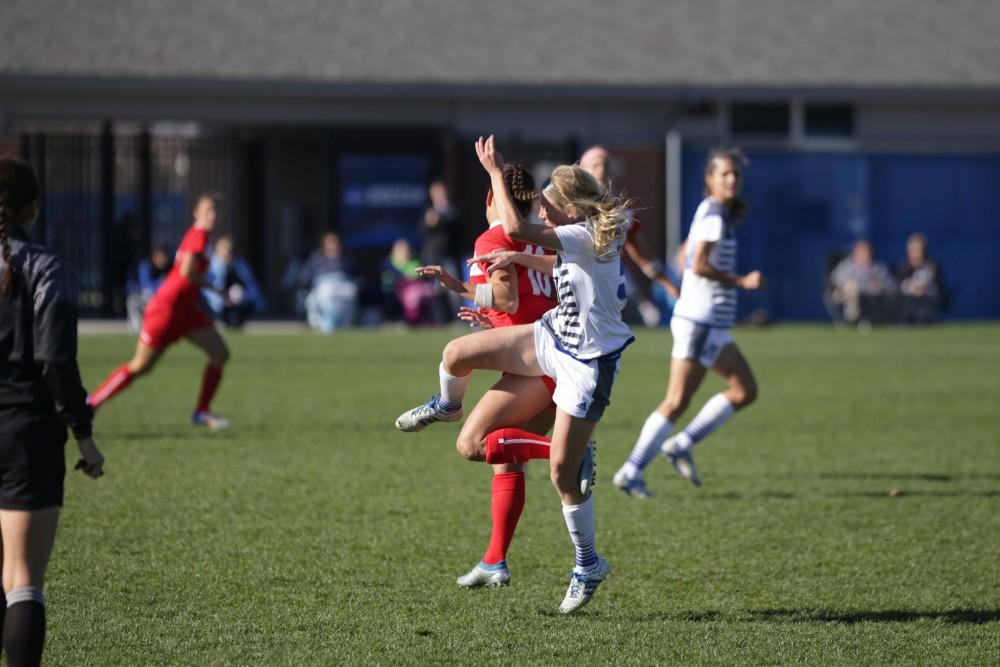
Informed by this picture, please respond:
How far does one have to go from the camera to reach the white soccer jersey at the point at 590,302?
18.8 feet

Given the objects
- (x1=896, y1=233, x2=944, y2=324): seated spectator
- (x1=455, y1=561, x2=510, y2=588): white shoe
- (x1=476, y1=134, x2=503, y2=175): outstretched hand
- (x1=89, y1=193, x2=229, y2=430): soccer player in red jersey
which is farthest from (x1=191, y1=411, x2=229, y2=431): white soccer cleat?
(x1=896, y1=233, x2=944, y2=324): seated spectator

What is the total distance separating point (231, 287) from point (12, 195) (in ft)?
62.2

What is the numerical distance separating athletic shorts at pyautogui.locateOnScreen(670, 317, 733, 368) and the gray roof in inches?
730

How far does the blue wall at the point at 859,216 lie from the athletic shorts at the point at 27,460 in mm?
23407

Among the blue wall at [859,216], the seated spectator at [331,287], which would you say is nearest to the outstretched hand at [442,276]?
the seated spectator at [331,287]

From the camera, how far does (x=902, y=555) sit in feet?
23.5

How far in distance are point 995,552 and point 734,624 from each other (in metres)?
2.14

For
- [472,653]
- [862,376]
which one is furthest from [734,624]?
[862,376]

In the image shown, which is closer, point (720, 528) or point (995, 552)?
point (995, 552)

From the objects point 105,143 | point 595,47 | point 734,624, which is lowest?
point 734,624

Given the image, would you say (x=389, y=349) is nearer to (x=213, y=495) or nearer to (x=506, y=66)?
(x=506, y=66)

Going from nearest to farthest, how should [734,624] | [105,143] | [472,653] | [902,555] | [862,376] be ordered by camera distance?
1. [472,653]
2. [734,624]
3. [902,555]
4. [862,376]
5. [105,143]

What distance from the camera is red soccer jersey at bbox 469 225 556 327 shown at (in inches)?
249

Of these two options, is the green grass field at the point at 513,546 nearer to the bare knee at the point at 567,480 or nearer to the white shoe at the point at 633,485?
the white shoe at the point at 633,485
